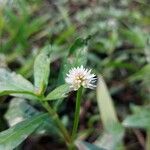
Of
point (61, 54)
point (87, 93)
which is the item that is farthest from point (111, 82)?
point (61, 54)

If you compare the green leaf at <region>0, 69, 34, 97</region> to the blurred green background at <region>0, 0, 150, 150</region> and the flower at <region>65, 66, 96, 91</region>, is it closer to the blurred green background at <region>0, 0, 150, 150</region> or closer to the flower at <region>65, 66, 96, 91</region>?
the flower at <region>65, 66, 96, 91</region>

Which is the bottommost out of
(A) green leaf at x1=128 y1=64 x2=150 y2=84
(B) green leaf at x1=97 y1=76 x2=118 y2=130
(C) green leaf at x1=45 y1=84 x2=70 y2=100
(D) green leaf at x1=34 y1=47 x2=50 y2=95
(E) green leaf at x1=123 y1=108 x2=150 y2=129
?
(E) green leaf at x1=123 y1=108 x2=150 y2=129

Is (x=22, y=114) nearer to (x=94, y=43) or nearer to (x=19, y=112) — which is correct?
(x=19, y=112)

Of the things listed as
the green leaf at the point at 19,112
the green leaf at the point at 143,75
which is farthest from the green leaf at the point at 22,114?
the green leaf at the point at 143,75

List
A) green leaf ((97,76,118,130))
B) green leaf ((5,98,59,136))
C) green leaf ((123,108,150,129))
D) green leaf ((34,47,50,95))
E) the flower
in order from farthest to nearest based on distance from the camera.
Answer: green leaf ((97,76,118,130)), green leaf ((123,108,150,129)), green leaf ((5,98,59,136)), green leaf ((34,47,50,95)), the flower

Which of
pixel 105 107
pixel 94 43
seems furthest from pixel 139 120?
pixel 94 43

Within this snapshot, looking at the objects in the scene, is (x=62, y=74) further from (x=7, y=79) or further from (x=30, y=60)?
(x=30, y=60)

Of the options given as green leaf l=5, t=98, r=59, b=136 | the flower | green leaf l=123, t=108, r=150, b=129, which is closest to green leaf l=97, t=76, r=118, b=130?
green leaf l=123, t=108, r=150, b=129

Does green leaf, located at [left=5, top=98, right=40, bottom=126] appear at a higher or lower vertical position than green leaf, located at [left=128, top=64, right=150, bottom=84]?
lower
